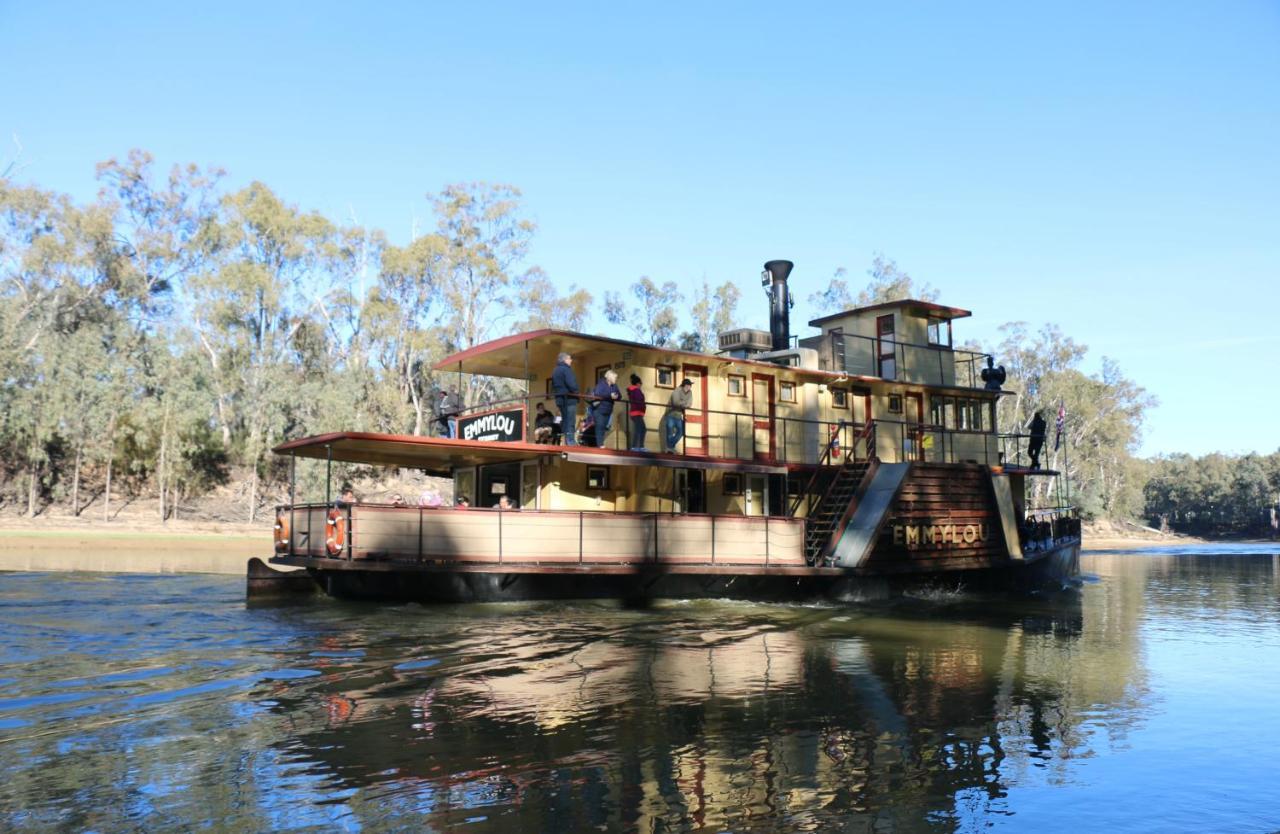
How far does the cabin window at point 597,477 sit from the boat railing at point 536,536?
162cm

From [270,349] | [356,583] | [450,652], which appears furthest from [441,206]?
[450,652]

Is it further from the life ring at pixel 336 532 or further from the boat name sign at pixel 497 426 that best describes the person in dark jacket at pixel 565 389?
the life ring at pixel 336 532

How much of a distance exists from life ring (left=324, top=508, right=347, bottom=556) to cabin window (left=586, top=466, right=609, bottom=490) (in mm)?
4956

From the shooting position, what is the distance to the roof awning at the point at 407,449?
53.1 ft

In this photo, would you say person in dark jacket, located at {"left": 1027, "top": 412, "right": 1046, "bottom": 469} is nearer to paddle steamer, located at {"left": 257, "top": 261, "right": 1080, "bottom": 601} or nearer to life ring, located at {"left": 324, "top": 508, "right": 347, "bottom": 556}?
paddle steamer, located at {"left": 257, "top": 261, "right": 1080, "bottom": 601}

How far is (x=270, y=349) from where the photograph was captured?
5584 centimetres

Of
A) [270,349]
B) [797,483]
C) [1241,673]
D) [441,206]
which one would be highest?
[441,206]

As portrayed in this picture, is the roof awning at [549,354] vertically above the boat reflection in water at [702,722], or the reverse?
the roof awning at [549,354]

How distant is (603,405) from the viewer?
18.3 metres

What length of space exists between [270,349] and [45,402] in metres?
13.4

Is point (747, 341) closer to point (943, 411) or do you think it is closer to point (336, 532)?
point (943, 411)

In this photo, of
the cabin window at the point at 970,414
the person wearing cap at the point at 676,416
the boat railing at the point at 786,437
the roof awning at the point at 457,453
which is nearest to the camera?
the roof awning at the point at 457,453

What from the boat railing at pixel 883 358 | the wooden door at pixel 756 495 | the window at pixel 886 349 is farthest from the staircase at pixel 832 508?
the window at pixel 886 349

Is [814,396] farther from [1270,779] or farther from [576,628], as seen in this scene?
[1270,779]
